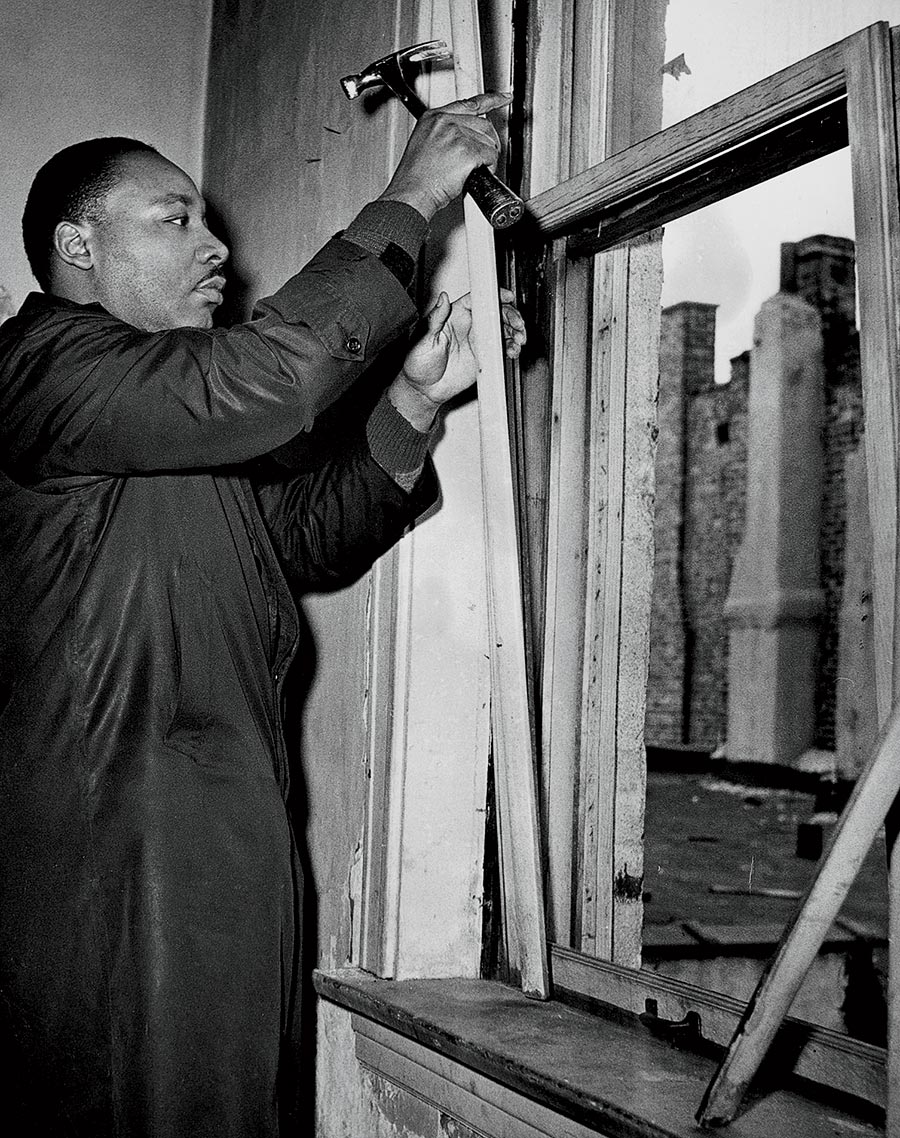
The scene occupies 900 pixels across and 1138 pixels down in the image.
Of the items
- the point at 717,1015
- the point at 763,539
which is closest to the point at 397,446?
the point at 717,1015

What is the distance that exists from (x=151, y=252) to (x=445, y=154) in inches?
18.7

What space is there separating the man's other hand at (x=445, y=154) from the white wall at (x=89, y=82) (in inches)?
44.9

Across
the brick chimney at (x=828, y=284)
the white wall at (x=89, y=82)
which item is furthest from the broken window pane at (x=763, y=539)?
the white wall at (x=89, y=82)

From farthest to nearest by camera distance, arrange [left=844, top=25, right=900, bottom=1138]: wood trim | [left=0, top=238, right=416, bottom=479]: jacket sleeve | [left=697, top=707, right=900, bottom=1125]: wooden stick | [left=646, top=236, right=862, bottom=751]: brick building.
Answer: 1. [left=646, top=236, right=862, bottom=751]: brick building
2. [left=0, top=238, right=416, bottom=479]: jacket sleeve
3. [left=844, top=25, right=900, bottom=1138]: wood trim
4. [left=697, top=707, right=900, bottom=1125]: wooden stick

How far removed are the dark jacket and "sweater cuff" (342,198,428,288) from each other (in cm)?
2

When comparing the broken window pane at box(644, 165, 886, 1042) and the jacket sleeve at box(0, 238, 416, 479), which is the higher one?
the broken window pane at box(644, 165, 886, 1042)

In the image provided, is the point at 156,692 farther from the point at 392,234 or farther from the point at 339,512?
the point at 392,234

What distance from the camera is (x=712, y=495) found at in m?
15.6

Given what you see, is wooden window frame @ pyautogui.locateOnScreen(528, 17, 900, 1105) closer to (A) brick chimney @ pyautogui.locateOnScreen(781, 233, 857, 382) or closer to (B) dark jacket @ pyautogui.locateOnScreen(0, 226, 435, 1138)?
(B) dark jacket @ pyautogui.locateOnScreen(0, 226, 435, 1138)

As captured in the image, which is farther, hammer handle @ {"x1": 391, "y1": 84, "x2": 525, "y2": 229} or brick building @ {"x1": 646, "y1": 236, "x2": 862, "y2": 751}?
brick building @ {"x1": 646, "y1": 236, "x2": 862, "y2": 751}

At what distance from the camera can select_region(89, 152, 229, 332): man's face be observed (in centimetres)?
154

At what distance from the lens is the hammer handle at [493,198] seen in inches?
50.1

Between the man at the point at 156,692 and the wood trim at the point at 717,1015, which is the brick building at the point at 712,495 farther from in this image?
the man at the point at 156,692

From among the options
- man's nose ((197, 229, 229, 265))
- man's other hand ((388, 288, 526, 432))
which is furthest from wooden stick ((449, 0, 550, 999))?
man's nose ((197, 229, 229, 265))
